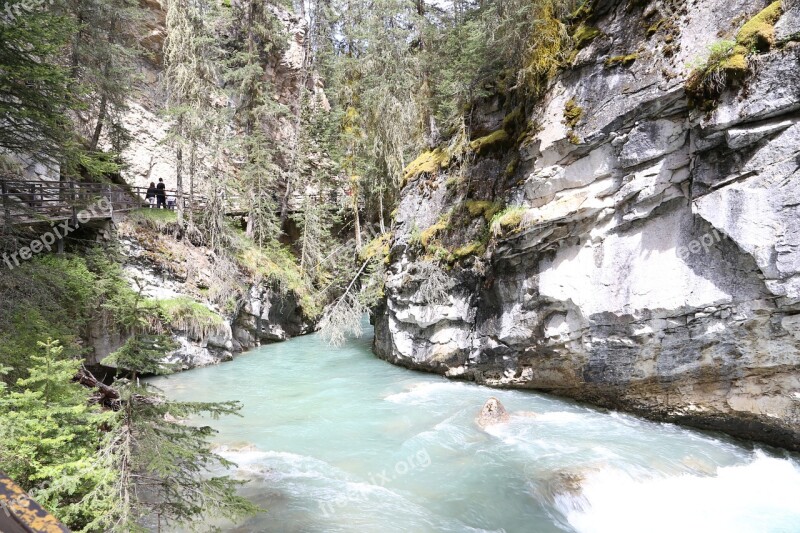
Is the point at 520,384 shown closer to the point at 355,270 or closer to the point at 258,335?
the point at 355,270

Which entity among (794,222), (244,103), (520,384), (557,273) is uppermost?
(244,103)

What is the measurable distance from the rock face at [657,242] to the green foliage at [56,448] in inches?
342

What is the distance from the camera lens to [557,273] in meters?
9.69

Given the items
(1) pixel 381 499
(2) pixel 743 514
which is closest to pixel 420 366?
(1) pixel 381 499

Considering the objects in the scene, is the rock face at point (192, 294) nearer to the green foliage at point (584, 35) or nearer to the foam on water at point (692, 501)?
the foam on water at point (692, 501)

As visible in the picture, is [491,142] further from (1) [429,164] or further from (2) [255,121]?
(2) [255,121]

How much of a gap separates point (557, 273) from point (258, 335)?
13422mm

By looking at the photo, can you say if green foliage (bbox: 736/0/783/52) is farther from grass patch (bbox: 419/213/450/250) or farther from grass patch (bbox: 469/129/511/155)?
grass patch (bbox: 419/213/450/250)

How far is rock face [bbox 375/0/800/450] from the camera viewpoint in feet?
22.4

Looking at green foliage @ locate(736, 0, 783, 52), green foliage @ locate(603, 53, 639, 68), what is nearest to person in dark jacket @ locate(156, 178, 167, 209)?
green foliage @ locate(603, 53, 639, 68)

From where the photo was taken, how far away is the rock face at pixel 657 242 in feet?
22.4

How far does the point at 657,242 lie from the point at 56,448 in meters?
9.75

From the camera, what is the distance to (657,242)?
822 cm

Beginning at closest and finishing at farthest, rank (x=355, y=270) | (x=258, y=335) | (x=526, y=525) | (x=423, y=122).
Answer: (x=526, y=525) → (x=355, y=270) → (x=258, y=335) → (x=423, y=122)
